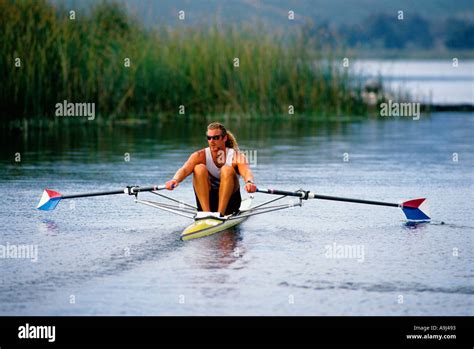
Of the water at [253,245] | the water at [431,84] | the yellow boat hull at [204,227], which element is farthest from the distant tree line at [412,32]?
the yellow boat hull at [204,227]

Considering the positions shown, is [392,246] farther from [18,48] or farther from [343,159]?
[18,48]

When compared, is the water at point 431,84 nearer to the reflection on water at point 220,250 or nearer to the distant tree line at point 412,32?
the distant tree line at point 412,32

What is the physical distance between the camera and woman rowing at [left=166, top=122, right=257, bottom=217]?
44.9ft

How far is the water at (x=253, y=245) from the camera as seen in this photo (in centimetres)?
1013

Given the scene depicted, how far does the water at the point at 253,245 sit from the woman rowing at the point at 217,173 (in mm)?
406

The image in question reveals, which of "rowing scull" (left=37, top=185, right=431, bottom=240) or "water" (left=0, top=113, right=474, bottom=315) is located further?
"rowing scull" (left=37, top=185, right=431, bottom=240)

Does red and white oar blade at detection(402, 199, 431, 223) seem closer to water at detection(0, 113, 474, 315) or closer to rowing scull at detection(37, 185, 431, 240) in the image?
rowing scull at detection(37, 185, 431, 240)

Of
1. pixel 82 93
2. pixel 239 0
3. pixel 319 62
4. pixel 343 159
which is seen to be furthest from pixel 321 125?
pixel 239 0

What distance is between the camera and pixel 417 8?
137 m

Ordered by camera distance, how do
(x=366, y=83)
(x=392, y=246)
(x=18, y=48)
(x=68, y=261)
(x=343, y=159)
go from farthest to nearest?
(x=366, y=83) → (x=18, y=48) → (x=343, y=159) → (x=392, y=246) → (x=68, y=261)

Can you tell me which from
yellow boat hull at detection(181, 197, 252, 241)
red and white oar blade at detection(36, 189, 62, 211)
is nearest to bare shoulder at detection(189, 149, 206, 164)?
yellow boat hull at detection(181, 197, 252, 241)

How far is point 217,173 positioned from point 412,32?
112m

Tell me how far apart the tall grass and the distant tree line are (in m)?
77.5
